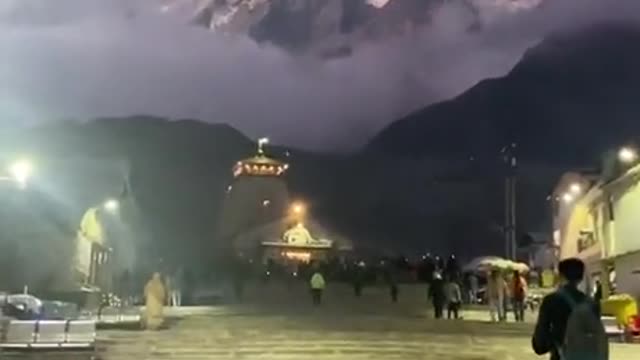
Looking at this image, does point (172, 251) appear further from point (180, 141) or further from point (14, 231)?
point (180, 141)

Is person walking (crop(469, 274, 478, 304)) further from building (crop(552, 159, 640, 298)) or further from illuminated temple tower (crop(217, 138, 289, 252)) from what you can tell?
illuminated temple tower (crop(217, 138, 289, 252))

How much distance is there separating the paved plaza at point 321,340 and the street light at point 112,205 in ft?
58.8

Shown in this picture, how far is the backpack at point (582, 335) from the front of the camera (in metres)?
7.42

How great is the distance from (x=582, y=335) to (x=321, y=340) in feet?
48.1

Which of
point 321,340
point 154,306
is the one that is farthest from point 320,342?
point 154,306

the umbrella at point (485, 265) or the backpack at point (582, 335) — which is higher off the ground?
the umbrella at point (485, 265)

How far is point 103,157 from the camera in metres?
48.3

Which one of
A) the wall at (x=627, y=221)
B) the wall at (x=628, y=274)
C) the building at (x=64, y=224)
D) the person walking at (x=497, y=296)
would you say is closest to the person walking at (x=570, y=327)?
the person walking at (x=497, y=296)

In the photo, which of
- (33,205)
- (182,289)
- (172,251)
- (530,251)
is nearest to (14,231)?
(33,205)

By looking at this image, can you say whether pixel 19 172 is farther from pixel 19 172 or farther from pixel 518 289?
pixel 518 289

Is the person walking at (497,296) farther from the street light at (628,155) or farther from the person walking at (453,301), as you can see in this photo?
the street light at (628,155)

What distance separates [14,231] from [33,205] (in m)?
1.20

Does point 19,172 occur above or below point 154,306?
above

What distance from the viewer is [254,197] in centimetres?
9200
